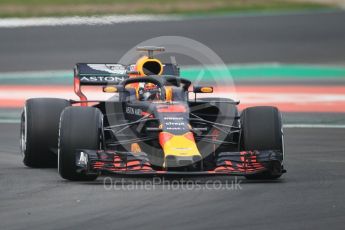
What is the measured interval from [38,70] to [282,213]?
20.6 metres

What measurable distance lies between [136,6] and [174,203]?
31703 mm

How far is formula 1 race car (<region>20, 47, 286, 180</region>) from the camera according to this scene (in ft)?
46.1

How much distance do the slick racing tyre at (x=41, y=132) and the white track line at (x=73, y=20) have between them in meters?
21.0

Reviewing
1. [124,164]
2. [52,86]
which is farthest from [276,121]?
[52,86]

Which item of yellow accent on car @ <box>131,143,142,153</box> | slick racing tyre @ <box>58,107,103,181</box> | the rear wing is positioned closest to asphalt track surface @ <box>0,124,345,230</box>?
slick racing tyre @ <box>58,107,103,181</box>

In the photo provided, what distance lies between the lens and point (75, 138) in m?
14.4

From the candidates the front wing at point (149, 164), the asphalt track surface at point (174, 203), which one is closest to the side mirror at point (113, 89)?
the asphalt track surface at point (174, 203)

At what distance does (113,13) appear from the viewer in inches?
1567

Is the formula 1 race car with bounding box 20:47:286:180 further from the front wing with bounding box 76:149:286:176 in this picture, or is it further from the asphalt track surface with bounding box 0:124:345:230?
the asphalt track surface with bounding box 0:124:345:230

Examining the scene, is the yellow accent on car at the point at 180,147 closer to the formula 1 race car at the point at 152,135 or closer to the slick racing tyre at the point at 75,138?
the formula 1 race car at the point at 152,135

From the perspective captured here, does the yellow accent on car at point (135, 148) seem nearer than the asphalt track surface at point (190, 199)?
No

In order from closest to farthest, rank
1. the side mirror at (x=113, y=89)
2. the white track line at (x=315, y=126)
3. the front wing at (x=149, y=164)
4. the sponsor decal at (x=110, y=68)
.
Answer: the front wing at (x=149, y=164), the side mirror at (x=113, y=89), the sponsor decal at (x=110, y=68), the white track line at (x=315, y=126)

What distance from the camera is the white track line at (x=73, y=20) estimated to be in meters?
37.6

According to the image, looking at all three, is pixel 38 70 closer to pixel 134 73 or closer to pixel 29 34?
pixel 29 34
